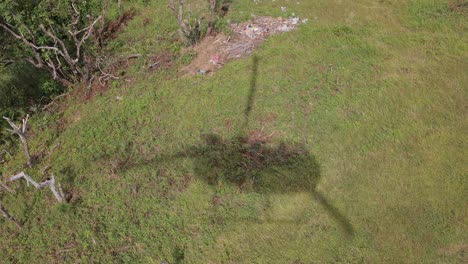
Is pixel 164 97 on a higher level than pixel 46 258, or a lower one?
higher

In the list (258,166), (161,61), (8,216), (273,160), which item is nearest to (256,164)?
(258,166)

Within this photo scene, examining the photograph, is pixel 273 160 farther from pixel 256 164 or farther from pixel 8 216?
pixel 8 216

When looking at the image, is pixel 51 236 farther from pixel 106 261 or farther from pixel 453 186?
pixel 453 186

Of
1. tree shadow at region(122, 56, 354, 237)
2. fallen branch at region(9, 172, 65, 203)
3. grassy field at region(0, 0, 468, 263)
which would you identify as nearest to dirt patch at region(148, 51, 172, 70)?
grassy field at region(0, 0, 468, 263)

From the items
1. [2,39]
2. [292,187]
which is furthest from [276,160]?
[2,39]

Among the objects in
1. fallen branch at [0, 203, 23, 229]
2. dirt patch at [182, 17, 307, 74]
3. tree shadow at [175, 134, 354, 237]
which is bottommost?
tree shadow at [175, 134, 354, 237]

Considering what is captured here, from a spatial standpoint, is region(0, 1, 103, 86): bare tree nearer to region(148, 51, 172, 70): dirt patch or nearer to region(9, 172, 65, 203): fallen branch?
region(148, 51, 172, 70): dirt patch

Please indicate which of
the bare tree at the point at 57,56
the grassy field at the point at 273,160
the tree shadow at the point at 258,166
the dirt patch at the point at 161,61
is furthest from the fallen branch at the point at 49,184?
the dirt patch at the point at 161,61
